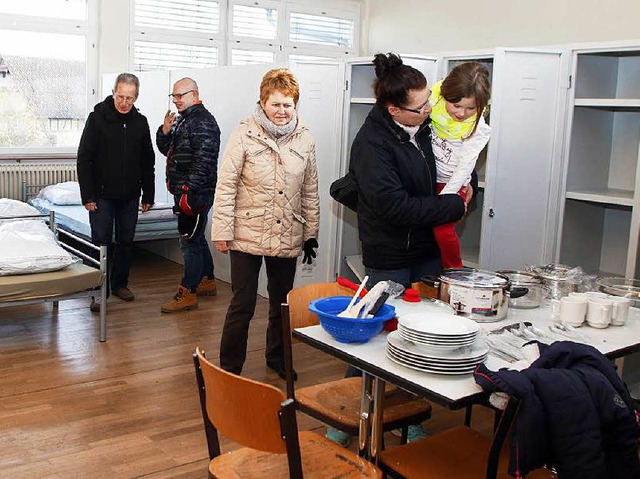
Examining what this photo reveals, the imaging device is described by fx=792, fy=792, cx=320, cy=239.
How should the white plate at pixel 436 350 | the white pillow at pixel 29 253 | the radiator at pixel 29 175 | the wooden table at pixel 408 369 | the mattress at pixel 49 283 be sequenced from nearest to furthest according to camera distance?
1. the wooden table at pixel 408 369
2. the white plate at pixel 436 350
3. the mattress at pixel 49 283
4. the white pillow at pixel 29 253
5. the radiator at pixel 29 175

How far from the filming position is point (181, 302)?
5.39 meters

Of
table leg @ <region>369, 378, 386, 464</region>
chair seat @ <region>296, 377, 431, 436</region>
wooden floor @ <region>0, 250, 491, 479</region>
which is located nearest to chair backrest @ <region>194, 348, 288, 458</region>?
table leg @ <region>369, 378, 386, 464</region>

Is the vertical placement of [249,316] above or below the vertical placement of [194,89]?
below

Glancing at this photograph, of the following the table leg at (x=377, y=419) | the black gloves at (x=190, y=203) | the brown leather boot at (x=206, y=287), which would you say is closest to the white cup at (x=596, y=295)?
the table leg at (x=377, y=419)

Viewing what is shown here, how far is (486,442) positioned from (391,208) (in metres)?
0.96

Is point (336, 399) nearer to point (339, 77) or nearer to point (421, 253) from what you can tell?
point (421, 253)

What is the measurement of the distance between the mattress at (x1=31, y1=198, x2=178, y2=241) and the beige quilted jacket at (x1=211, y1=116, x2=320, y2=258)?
2773mm

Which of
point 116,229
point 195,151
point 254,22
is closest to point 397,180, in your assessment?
point 195,151

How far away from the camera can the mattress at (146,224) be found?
6.30 meters

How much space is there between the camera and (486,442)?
2.49 metres

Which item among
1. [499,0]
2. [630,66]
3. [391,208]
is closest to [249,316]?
[391,208]

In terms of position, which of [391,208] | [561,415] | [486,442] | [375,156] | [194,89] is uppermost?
[194,89]

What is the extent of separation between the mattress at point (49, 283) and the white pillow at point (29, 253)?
1.6 inches

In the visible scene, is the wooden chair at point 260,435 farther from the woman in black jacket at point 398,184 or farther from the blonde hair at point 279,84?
the blonde hair at point 279,84
